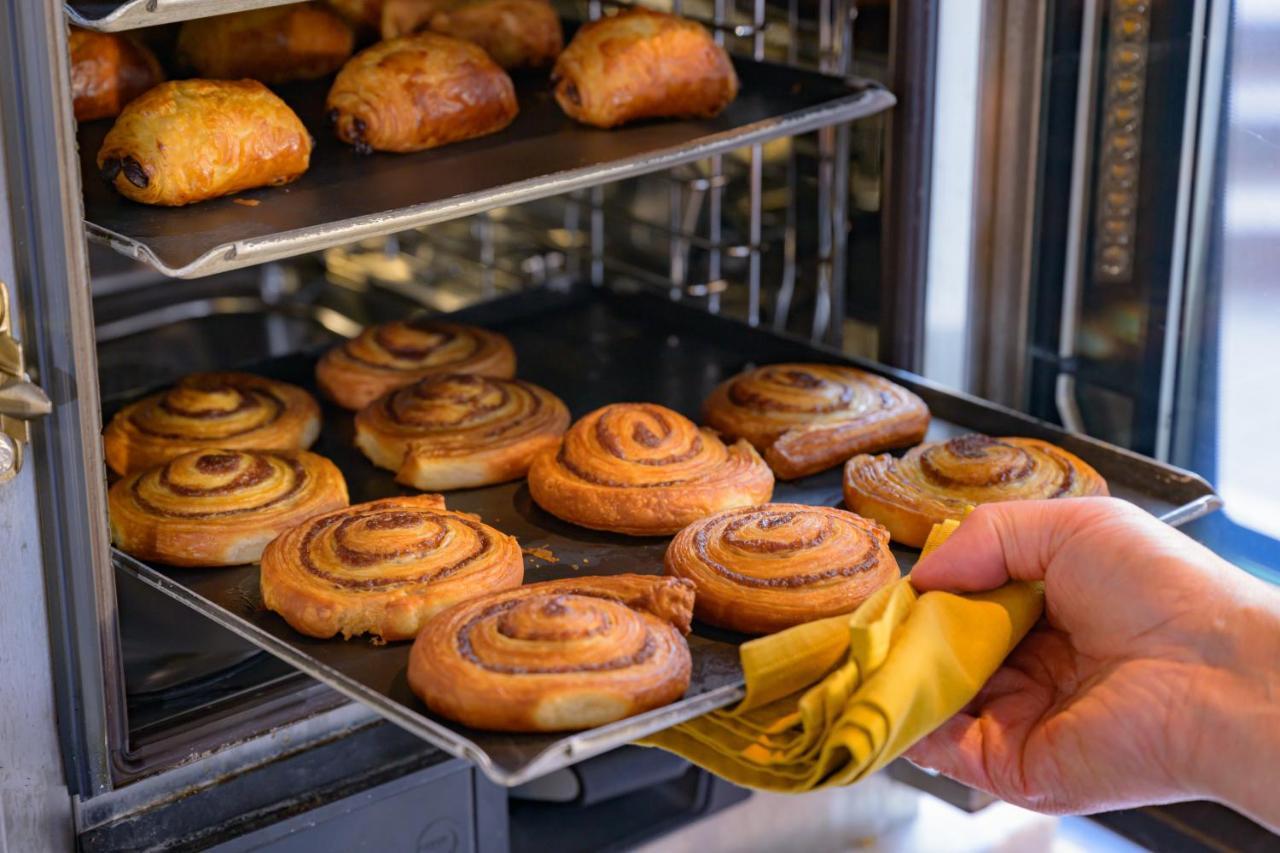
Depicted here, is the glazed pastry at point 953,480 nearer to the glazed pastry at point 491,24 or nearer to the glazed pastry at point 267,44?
the glazed pastry at point 491,24

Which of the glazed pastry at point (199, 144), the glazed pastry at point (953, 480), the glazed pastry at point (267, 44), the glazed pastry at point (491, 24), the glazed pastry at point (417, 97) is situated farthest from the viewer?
the glazed pastry at point (491, 24)

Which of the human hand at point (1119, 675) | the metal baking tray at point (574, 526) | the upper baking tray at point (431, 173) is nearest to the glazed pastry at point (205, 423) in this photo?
the metal baking tray at point (574, 526)

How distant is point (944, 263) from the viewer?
6.41 ft

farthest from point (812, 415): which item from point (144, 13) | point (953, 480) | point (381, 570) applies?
point (144, 13)

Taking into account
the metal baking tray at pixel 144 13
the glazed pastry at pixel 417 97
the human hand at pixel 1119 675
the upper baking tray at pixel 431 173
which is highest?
the metal baking tray at pixel 144 13

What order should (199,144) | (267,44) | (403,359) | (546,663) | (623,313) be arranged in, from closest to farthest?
(546,663), (199,144), (267,44), (403,359), (623,313)

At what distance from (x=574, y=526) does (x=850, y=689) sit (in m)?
0.48

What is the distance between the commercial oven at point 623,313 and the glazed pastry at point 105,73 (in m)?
0.04

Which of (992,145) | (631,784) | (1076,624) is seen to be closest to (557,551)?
(631,784)

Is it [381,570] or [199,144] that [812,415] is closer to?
[381,570]

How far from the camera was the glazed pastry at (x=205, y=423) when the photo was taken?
5.86ft

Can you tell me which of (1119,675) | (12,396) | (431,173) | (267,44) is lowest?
(1119,675)

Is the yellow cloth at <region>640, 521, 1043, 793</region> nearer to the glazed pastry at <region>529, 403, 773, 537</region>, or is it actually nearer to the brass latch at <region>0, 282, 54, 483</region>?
the glazed pastry at <region>529, 403, 773, 537</region>

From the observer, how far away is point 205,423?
1822 mm
